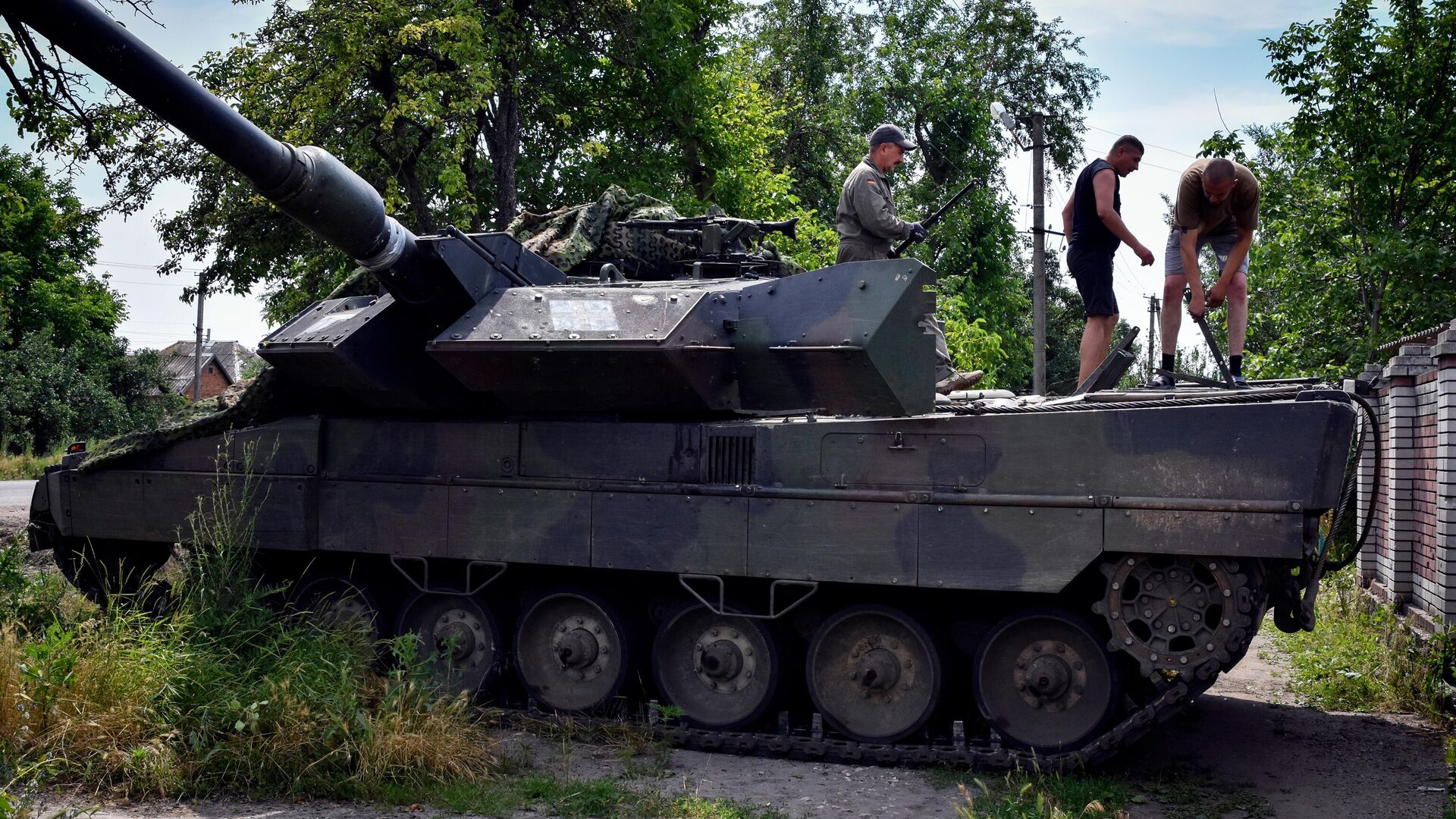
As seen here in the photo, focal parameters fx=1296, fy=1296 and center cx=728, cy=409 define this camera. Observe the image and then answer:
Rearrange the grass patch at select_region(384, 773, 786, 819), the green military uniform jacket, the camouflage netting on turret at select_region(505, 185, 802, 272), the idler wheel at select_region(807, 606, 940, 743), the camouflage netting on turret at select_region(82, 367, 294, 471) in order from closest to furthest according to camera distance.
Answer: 1. the grass patch at select_region(384, 773, 786, 819)
2. the idler wheel at select_region(807, 606, 940, 743)
3. the green military uniform jacket
4. the camouflage netting on turret at select_region(82, 367, 294, 471)
5. the camouflage netting on turret at select_region(505, 185, 802, 272)

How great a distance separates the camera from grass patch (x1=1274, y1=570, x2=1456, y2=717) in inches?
335

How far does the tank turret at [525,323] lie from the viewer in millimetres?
7348

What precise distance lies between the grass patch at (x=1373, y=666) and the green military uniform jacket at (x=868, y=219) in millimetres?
4053

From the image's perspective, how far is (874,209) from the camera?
8.62 m

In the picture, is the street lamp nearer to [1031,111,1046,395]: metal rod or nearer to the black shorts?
[1031,111,1046,395]: metal rod

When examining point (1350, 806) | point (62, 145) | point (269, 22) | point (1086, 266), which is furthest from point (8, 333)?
point (1350, 806)


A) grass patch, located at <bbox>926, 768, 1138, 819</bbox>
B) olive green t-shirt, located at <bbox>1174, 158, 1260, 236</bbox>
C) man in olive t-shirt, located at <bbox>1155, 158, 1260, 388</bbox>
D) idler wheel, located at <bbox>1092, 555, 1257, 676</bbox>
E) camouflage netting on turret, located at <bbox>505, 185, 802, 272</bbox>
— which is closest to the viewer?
grass patch, located at <bbox>926, 768, 1138, 819</bbox>

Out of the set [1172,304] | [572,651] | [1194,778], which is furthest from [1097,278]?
[572,651]

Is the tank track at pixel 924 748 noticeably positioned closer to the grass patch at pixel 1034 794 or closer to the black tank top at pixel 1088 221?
the grass patch at pixel 1034 794

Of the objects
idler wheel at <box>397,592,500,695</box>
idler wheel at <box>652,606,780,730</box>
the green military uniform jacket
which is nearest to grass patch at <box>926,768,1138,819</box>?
idler wheel at <box>652,606,780,730</box>

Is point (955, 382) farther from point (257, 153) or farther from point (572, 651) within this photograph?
point (257, 153)

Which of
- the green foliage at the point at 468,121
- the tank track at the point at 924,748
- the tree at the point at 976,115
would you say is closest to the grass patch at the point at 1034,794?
the tank track at the point at 924,748

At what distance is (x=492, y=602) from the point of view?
8789 millimetres

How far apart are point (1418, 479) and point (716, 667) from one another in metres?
5.74
